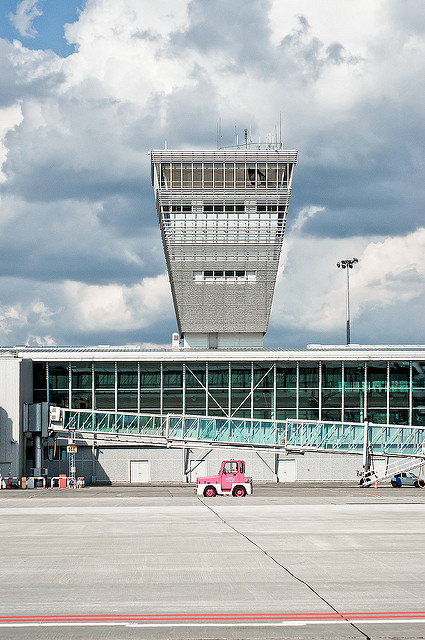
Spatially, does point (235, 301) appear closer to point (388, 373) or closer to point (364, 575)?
point (388, 373)

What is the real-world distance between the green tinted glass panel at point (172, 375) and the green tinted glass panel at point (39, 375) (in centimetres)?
1250

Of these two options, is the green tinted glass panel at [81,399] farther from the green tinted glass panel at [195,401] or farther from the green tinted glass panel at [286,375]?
the green tinted glass panel at [286,375]

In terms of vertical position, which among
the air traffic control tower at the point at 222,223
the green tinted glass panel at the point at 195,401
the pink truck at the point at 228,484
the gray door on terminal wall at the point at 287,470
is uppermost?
the air traffic control tower at the point at 222,223

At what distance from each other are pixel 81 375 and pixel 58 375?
2.39 m


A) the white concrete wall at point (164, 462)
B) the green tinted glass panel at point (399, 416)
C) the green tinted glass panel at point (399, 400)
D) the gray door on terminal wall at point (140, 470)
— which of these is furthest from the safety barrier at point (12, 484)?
the green tinted glass panel at point (399, 400)

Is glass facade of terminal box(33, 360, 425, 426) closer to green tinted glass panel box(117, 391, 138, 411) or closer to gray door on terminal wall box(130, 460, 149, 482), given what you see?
green tinted glass panel box(117, 391, 138, 411)

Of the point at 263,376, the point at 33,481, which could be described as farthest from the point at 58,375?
the point at 263,376

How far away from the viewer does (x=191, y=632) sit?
52.1ft

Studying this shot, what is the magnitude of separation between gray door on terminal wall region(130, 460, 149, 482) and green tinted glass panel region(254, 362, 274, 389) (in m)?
14.3

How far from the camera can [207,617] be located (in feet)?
56.2

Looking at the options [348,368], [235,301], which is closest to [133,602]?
[348,368]

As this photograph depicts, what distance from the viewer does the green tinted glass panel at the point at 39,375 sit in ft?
258

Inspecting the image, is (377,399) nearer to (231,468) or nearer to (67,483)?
(231,468)

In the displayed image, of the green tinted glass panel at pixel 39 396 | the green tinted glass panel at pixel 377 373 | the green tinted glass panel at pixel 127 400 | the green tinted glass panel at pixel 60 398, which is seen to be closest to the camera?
the green tinted glass panel at pixel 39 396
